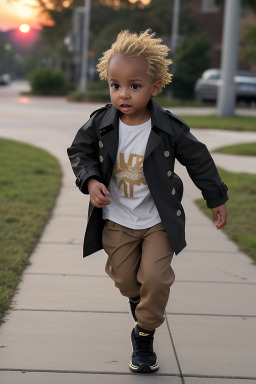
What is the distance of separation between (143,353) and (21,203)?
434 cm

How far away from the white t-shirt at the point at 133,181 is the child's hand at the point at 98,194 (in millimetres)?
147

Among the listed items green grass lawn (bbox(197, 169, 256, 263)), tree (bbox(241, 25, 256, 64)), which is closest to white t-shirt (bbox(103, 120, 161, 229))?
green grass lawn (bbox(197, 169, 256, 263))

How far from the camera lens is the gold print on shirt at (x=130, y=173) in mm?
3234

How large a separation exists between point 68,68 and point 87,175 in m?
58.2

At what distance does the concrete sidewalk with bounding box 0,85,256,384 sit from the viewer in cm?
334

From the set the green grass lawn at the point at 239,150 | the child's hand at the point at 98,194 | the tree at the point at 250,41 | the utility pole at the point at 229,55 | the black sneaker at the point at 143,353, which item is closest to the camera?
the child's hand at the point at 98,194

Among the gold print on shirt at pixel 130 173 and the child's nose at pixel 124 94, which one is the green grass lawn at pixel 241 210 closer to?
the gold print on shirt at pixel 130 173

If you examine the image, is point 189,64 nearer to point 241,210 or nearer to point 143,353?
point 241,210

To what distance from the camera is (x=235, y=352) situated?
143 inches

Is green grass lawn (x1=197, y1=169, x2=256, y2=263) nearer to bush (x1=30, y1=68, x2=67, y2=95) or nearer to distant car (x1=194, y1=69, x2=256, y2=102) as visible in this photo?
distant car (x1=194, y1=69, x2=256, y2=102)

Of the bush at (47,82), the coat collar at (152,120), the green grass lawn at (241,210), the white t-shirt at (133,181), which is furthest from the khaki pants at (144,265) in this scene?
the bush at (47,82)

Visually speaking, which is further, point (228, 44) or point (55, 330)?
point (228, 44)

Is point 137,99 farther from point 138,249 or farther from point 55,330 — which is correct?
point 55,330

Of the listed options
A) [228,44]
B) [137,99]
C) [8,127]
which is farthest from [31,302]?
[228,44]
